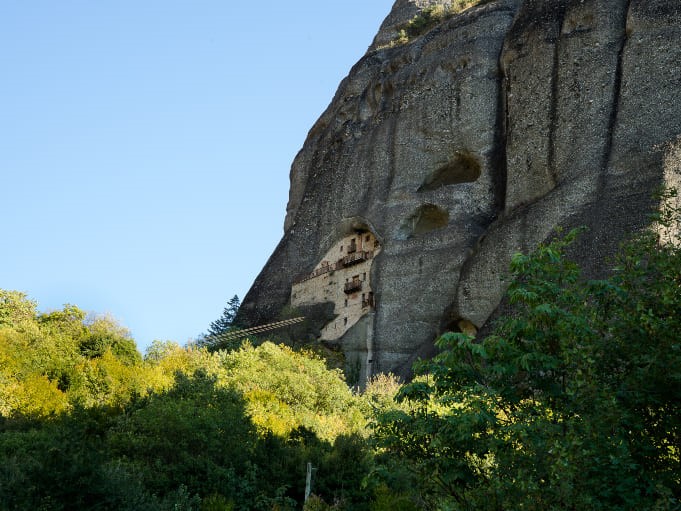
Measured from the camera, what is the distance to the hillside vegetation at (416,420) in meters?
12.8

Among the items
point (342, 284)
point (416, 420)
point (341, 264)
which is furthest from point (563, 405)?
point (341, 264)

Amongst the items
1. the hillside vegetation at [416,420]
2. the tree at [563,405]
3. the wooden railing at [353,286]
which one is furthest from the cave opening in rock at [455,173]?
the tree at [563,405]

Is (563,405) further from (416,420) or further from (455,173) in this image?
(455,173)

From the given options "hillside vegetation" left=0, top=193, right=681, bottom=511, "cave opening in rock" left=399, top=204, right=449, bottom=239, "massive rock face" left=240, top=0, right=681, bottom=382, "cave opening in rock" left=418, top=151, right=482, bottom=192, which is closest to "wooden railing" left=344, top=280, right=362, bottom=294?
"massive rock face" left=240, top=0, right=681, bottom=382

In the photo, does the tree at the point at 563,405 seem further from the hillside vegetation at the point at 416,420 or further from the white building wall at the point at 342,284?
the white building wall at the point at 342,284

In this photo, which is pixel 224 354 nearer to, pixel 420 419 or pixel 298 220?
pixel 298 220

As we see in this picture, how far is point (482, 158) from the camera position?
4028 cm

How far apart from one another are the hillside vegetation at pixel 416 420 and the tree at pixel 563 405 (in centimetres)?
3

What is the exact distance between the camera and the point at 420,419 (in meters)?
15.2

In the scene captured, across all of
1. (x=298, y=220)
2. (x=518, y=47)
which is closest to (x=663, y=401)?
(x=518, y=47)

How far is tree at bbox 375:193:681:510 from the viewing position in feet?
40.4

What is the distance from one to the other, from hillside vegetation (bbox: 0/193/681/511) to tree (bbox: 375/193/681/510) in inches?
1.1

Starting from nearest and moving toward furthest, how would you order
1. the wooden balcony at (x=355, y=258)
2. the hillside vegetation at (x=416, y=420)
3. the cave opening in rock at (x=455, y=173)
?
the hillside vegetation at (x=416, y=420), the cave opening in rock at (x=455, y=173), the wooden balcony at (x=355, y=258)

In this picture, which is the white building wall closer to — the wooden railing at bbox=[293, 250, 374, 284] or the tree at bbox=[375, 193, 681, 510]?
the wooden railing at bbox=[293, 250, 374, 284]
